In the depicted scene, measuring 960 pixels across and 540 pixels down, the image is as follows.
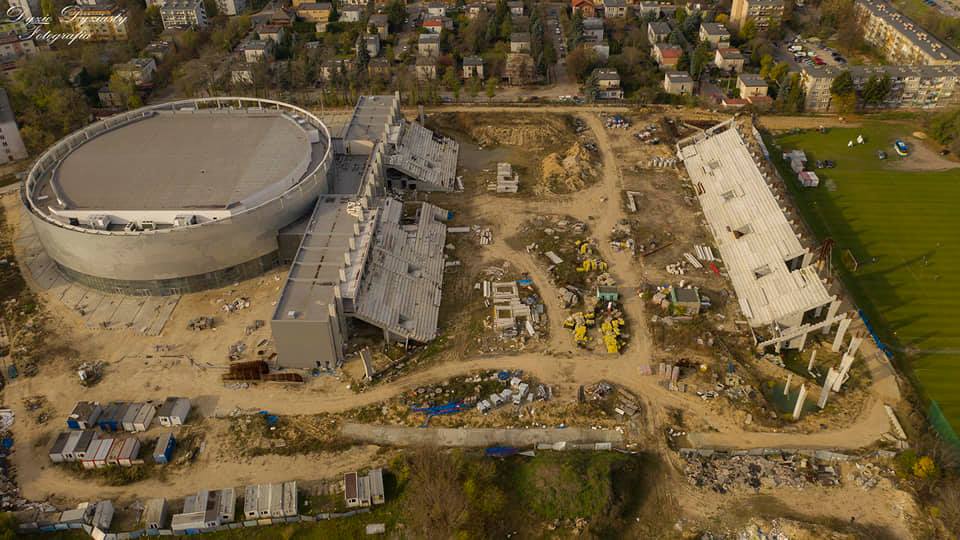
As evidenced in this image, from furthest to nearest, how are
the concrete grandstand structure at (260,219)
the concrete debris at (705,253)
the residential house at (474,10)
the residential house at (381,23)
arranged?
1. the residential house at (474,10)
2. the residential house at (381,23)
3. the concrete debris at (705,253)
4. the concrete grandstand structure at (260,219)

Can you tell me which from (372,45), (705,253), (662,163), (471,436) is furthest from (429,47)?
(471,436)

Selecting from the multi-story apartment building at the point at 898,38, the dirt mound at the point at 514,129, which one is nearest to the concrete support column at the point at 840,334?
the dirt mound at the point at 514,129

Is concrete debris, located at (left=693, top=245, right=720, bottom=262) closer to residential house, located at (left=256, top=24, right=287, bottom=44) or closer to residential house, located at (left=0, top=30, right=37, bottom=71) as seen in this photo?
residential house, located at (left=256, top=24, right=287, bottom=44)

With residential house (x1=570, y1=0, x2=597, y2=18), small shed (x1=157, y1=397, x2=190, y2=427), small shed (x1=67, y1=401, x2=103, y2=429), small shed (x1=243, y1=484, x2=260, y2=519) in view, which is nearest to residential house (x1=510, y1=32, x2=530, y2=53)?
residential house (x1=570, y1=0, x2=597, y2=18)

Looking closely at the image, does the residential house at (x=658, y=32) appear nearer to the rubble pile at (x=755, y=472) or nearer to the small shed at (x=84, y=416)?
A: the rubble pile at (x=755, y=472)

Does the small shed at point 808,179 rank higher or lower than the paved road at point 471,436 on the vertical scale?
lower

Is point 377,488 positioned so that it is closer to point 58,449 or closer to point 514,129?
point 58,449
